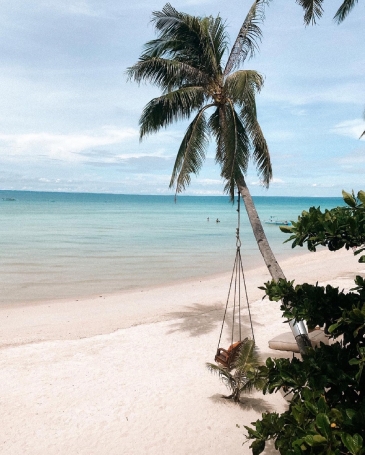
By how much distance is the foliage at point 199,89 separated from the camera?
845 cm

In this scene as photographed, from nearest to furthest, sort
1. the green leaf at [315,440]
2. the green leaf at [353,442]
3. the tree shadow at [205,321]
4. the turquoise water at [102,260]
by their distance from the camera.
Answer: the green leaf at [353,442], the green leaf at [315,440], the tree shadow at [205,321], the turquoise water at [102,260]

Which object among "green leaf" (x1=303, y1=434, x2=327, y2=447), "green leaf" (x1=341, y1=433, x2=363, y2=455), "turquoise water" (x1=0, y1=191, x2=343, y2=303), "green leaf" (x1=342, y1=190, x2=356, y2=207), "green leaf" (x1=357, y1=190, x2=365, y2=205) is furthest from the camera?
"turquoise water" (x1=0, y1=191, x2=343, y2=303)

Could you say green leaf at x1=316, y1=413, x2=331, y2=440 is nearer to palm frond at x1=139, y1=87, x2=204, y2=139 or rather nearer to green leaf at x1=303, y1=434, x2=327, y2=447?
green leaf at x1=303, y1=434, x2=327, y2=447

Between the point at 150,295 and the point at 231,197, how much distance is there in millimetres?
8062

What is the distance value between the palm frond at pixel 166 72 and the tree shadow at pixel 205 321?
6.15 m

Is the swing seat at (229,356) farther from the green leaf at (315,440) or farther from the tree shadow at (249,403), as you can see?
the green leaf at (315,440)

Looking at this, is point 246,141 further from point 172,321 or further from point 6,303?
point 6,303

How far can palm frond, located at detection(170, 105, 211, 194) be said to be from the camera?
8.49 meters

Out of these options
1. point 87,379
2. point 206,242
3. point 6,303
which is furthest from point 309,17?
point 206,242

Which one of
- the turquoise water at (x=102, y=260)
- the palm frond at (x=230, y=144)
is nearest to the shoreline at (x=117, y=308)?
the turquoise water at (x=102, y=260)

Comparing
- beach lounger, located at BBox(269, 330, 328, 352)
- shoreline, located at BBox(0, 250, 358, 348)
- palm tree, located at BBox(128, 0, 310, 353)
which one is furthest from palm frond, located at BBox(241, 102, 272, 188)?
shoreline, located at BBox(0, 250, 358, 348)

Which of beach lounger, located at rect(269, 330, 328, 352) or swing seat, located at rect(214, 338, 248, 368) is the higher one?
beach lounger, located at rect(269, 330, 328, 352)

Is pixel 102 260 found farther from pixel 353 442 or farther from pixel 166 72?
pixel 353 442

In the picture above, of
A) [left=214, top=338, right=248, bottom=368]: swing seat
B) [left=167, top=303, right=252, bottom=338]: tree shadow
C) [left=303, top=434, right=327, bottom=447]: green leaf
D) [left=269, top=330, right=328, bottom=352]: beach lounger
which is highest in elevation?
[left=303, top=434, right=327, bottom=447]: green leaf
